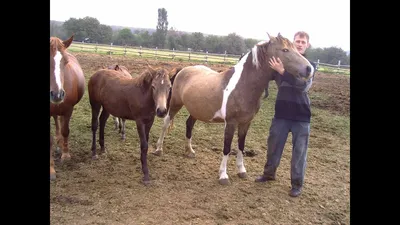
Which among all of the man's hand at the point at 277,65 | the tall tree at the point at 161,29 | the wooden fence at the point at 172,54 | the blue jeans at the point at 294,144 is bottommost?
the blue jeans at the point at 294,144

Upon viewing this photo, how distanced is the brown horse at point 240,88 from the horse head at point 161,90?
0.86 metres

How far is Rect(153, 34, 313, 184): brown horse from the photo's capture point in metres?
3.60

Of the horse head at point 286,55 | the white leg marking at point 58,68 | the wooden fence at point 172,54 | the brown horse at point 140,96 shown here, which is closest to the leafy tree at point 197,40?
the wooden fence at point 172,54

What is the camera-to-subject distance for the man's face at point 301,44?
3.72 metres

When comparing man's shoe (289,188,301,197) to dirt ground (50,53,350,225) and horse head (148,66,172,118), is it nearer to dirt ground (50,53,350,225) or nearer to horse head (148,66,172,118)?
dirt ground (50,53,350,225)

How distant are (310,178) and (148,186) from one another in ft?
8.37

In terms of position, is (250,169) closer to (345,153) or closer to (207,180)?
(207,180)

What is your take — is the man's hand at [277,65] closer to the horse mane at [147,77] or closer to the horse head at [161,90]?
the horse head at [161,90]

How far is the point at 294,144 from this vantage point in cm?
388

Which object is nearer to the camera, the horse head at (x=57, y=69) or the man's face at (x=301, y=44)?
the horse head at (x=57, y=69)

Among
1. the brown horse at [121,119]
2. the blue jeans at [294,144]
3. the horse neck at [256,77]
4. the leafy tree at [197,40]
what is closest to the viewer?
the blue jeans at [294,144]

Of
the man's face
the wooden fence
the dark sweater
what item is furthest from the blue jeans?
the wooden fence

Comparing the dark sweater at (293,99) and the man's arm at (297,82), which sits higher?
the man's arm at (297,82)
